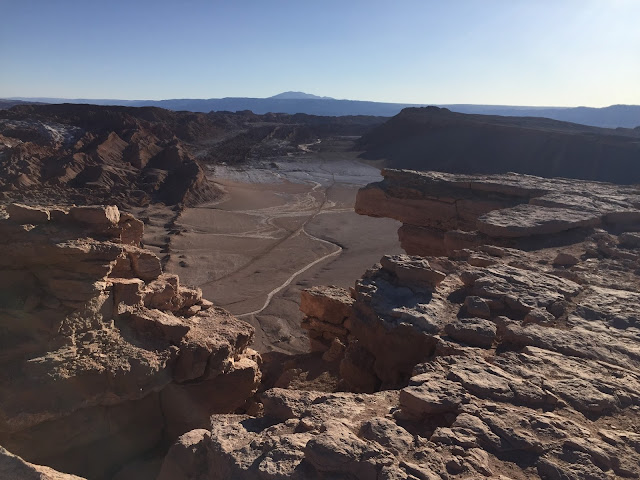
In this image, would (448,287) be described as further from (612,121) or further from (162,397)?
(612,121)

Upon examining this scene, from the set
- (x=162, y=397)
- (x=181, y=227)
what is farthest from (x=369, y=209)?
(x=181, y=227)

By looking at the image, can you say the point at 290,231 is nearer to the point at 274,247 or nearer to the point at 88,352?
the point at 274,247

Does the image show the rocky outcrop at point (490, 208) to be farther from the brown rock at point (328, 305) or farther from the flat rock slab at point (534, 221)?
the brown rock at point (328, 305)

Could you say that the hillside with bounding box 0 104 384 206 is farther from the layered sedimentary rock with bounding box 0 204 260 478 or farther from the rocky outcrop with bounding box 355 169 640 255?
the layered sedimentary rock with bounding box 0 204 260 478

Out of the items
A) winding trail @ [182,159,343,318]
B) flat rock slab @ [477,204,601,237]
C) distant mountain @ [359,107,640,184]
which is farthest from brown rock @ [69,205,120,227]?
distant mountain @ [359,107,640,184]

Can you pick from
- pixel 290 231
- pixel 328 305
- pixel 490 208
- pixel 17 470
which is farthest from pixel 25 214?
pixel 290 231

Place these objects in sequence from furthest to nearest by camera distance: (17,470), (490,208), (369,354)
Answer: (490,208) → (369,354) → (17,470)
